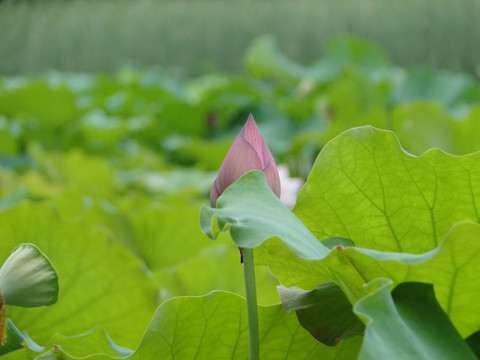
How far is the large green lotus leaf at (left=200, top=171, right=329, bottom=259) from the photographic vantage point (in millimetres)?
304

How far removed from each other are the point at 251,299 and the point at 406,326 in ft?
0.21

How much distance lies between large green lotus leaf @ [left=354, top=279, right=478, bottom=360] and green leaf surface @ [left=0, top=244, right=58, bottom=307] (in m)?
0.14

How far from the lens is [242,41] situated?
4.96 metres

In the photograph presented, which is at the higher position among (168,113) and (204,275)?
(204,275)

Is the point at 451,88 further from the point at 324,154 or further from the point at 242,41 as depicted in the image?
the point at 242,41

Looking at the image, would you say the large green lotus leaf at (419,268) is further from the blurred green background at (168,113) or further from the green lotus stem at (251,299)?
the blurred green background at (168,113)

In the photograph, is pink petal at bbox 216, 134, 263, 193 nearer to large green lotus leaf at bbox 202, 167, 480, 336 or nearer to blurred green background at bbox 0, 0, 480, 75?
large green lotus leaf at bbox 202, 167, 480, 336

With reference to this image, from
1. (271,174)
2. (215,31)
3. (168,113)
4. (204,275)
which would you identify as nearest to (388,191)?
(271,174)

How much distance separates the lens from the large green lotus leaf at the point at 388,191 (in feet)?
1.25

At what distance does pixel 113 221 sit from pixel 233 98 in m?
1.43

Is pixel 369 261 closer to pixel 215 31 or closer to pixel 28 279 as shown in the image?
pixel 28 279

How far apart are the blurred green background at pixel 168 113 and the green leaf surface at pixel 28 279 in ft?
0.45

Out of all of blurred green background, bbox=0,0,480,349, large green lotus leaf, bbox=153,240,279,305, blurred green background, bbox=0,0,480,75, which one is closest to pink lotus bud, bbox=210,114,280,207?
blurred green background, bbox=0,0,480,349

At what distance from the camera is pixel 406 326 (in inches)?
11.8
